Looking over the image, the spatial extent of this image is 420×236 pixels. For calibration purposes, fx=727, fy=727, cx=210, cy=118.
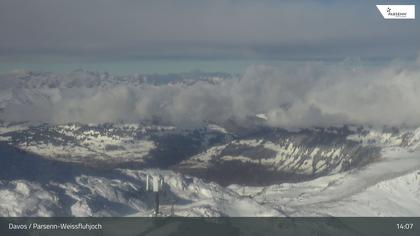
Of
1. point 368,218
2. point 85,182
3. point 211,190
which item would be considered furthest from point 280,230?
point 85,182

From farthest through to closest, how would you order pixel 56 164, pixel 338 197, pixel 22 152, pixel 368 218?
pixel 338 197 < pixel 56 164 < pixel 22 152 < pixel 368 218

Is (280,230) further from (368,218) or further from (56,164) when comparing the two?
(56,164)

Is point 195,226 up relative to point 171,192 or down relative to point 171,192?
down

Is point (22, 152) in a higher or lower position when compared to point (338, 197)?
higher

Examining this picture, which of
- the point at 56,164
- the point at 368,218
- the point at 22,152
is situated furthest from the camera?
the point at 56,164

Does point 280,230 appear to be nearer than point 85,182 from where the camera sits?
Yes

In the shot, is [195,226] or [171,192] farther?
[171,192]

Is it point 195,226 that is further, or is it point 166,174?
point 166,174

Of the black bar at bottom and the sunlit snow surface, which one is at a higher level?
the sunlit snow surface

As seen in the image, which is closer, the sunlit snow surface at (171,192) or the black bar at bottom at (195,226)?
the black bar at bottom at (195,226)

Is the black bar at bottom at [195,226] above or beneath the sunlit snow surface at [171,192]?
beneath

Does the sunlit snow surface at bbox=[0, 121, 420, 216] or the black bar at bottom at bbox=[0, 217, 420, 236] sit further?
the sunlit snow surface at bbox=[0, 121, 420, 216]
